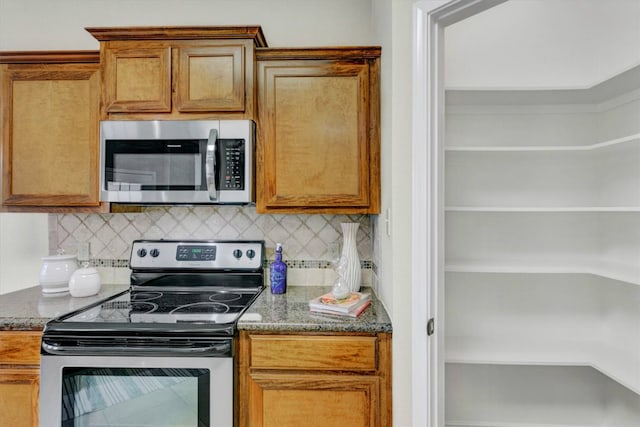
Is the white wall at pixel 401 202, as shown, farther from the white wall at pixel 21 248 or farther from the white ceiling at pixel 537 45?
the white wall at pixel 21 248

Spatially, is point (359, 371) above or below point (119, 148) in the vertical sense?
below

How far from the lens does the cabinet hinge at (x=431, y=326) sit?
1315 millimetres

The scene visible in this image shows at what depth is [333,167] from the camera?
5.96ft

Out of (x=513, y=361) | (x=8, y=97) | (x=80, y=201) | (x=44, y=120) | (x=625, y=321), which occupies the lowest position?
(x=513, y=361)

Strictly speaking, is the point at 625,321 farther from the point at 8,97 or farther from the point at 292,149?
the point at 8,97

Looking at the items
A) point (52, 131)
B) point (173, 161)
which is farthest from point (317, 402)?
point (52, 131)

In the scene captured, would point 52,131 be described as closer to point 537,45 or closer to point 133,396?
point 133,396

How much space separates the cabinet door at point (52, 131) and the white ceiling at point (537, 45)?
191 cm

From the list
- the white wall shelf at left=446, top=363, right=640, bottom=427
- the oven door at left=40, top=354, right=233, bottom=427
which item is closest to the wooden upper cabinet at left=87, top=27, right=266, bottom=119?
the oven door at left=40, top=354, right=233, bottom=427

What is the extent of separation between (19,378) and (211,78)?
1.59 meters

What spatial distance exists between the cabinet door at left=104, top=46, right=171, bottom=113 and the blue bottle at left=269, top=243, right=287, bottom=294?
0.95 metres

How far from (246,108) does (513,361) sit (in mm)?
1774

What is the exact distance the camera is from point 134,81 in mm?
1807

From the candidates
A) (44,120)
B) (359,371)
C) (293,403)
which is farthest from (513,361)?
(44,120)
